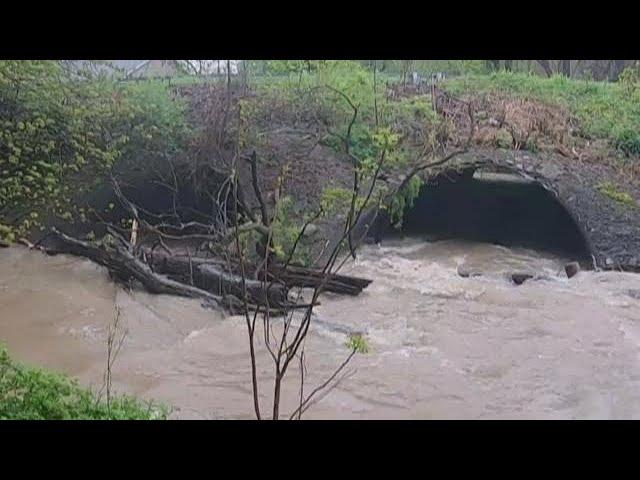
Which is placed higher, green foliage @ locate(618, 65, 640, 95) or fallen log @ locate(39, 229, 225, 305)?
green foliage @ locate(618, 65, 640, 95)

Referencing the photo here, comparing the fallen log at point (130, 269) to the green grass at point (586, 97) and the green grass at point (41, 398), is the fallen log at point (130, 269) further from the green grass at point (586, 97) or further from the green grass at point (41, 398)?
the green grass at point (586, 97)

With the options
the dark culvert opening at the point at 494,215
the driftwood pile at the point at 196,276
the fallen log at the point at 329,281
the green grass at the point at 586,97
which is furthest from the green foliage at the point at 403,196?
the green grass at the point at 586,97

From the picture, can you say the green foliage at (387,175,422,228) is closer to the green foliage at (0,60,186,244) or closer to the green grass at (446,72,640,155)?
the green foliage at (0,60,186,244)

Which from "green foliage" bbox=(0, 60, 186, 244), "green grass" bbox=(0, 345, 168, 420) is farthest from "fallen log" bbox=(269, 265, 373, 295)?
"green grass" bbox=(0, 345, 168, 420)

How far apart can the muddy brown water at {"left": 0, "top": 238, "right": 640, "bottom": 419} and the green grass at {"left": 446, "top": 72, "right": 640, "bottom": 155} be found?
4.86 metres

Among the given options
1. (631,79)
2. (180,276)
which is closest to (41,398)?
(180,276)

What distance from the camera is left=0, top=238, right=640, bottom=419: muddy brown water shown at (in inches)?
273

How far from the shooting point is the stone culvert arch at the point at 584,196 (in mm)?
11875

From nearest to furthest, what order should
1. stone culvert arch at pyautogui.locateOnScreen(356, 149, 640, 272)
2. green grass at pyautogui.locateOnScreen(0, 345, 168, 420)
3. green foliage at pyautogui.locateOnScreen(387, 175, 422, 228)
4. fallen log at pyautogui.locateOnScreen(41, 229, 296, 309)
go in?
green grass at pyautogui.locateOnScreen(0, 345, 168, 420), fallen log at pyautogui.locateOnScreen(41, 229, 296, 309), stone culvert arch at pyautogui.locateOnScreen(356, 149, 640, 272), green foliage at pyautogui.locateOnScreen(387, 175, 422, 228)
